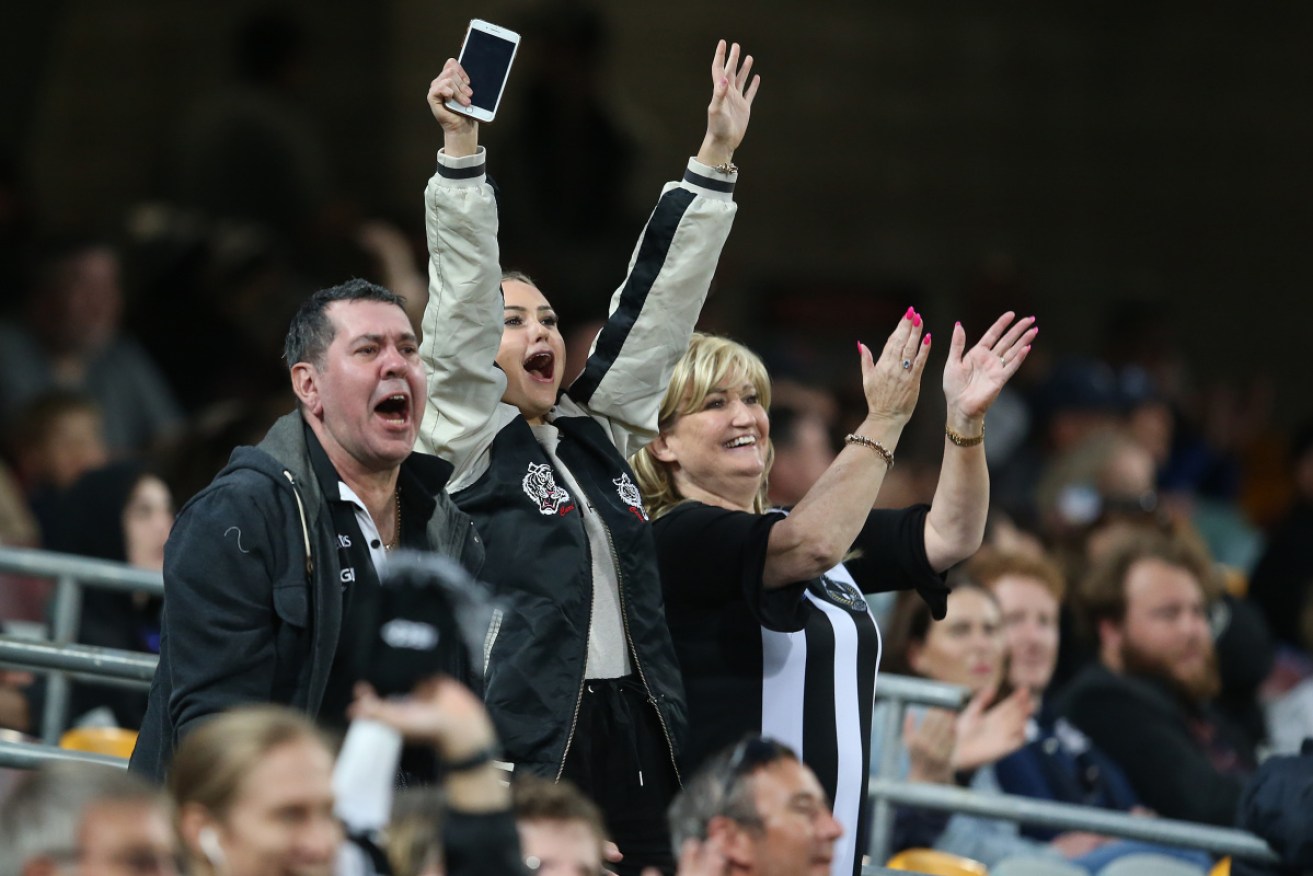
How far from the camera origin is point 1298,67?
12.9 m

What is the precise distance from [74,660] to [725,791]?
1.67m

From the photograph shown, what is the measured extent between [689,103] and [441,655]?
8997mm

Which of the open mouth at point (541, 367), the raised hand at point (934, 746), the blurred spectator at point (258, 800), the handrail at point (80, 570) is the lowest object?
the handrail at point (80, 570)

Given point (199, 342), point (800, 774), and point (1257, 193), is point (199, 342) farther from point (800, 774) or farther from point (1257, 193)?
point (1257, 193)

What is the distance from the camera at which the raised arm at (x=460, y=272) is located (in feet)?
12.5

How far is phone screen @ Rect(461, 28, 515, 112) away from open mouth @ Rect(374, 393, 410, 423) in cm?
56

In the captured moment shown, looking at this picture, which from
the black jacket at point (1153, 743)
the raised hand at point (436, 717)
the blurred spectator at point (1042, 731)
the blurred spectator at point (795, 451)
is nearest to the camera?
the raised hand at point (436, 717)

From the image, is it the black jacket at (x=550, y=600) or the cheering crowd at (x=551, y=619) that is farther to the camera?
the black jacket at (x=550, y=600)

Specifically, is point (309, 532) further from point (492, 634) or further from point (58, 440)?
point (58, 440)

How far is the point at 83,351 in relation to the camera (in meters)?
8.27

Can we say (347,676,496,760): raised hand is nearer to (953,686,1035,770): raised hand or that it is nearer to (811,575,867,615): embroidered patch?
(811,575,867,615): embroidered patch

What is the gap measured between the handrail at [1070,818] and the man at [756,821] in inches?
57.6

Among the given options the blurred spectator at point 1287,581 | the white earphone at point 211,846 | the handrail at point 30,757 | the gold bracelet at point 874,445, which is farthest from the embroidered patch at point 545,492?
the blurred spectator at point 1287,581

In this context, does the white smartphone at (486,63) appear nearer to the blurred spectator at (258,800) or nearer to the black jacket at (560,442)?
the black jacket at (560,442)
